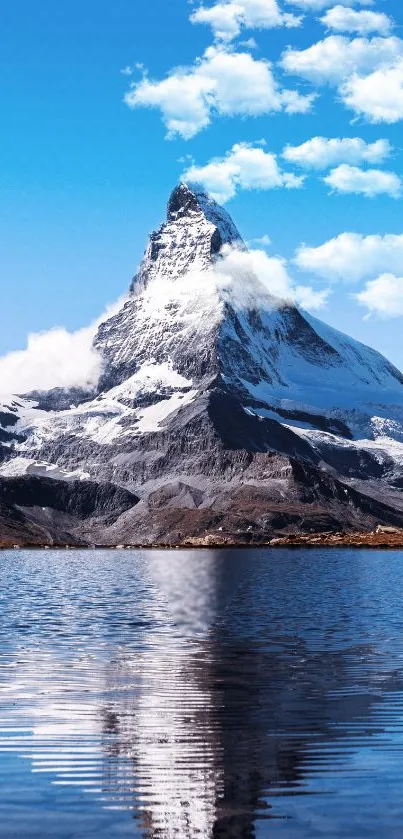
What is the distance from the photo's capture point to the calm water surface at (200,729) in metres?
27.5

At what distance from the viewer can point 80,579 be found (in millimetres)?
175250

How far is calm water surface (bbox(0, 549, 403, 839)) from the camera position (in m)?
27.5

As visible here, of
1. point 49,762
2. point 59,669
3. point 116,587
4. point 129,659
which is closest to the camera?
point 49,762

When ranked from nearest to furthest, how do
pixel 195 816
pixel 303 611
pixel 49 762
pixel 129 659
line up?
pixel 195 816
pixel 49 762
pixel 129 659
pixel 303 611

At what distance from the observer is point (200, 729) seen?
38.9 m

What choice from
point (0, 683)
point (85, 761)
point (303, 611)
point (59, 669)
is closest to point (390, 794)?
point (85, 761)

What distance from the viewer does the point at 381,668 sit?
56.3 m

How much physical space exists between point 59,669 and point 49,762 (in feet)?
73.6

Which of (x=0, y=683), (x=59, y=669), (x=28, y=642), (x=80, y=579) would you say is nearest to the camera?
(x=0, y=683)

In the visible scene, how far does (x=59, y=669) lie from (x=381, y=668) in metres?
16.6

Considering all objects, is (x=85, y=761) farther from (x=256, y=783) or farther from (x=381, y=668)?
(x=381, y=668)

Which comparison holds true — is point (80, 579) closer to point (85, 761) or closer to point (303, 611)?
point (303, 611)

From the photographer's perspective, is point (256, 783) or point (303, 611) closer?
point (256, 783)

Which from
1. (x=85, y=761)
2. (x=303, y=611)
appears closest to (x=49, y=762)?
(x=85, y=761)
